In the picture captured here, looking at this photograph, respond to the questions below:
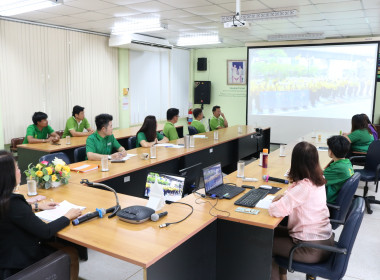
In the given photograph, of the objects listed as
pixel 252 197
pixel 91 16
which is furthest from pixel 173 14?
pixel 252 197

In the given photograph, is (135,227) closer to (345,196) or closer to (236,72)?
(345,196)

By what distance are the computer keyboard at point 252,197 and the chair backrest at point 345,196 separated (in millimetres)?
655

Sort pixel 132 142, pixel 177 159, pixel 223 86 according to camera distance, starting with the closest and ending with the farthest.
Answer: pixel 177 159
pixel 132 142
pixel 223 86

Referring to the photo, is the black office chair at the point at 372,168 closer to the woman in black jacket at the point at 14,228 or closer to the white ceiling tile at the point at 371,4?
the white ceiling tile at the point at 371,4

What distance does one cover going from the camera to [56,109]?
6.75 metres

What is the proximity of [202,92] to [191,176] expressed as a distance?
7.52m

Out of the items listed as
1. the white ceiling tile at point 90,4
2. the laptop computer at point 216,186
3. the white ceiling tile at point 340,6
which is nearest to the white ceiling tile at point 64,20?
the white ceiling tile at point 90,4

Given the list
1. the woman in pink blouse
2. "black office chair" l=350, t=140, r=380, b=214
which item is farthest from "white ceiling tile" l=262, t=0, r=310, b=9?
the woman in pink blouse

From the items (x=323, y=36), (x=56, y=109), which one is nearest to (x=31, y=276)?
(x=56, y=109)

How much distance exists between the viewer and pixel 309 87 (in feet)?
29.2

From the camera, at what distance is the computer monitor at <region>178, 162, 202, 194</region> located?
300 cm

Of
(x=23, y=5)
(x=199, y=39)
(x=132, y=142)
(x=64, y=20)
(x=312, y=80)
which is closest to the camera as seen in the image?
(x=23, y=5)

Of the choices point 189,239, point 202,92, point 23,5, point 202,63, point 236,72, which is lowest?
point 189,239

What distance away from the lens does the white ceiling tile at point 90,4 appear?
4750 millimetres
